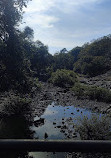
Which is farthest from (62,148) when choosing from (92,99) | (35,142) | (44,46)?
(44,46)

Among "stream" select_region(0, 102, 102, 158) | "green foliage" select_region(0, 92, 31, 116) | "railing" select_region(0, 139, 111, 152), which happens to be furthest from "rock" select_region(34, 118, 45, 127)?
"railing" select_region(0, 139, 111, 152)

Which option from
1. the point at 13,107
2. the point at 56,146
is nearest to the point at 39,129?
the point at 13,107

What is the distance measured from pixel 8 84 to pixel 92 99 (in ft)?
39.2

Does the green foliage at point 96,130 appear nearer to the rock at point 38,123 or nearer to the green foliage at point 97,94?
the rock at point 38,123

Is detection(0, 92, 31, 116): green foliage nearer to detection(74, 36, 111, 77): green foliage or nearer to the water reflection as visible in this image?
the water reflection

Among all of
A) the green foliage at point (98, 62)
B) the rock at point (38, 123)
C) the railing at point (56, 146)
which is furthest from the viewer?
the green foliage at point (98, 62)

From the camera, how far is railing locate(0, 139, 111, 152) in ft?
3.84

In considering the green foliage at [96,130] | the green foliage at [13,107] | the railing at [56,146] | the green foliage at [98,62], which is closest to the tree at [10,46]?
the green foliage at [13,107]

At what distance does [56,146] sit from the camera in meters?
1.19

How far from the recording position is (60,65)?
193ft

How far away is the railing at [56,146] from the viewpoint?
117cm

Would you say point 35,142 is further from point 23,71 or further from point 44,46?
point 44,46

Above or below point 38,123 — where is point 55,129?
below

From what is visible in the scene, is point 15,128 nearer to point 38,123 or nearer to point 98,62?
point 38,123
